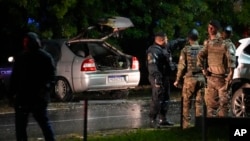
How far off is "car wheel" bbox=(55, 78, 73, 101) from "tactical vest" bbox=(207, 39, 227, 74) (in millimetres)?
7885

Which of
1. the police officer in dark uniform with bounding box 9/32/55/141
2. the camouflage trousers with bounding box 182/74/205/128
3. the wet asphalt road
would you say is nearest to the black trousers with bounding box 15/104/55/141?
the police officer in dark uniform with bounding box 9/32/55/141

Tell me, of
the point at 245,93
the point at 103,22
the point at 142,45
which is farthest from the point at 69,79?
the point at 142,45

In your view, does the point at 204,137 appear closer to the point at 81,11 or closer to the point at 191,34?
the point at 191,34

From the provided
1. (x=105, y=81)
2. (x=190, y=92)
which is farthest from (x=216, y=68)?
(x=105, y=81)

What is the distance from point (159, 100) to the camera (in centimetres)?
1456

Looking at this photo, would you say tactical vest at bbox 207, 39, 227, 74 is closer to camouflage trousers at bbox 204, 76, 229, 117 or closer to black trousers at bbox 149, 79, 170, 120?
camouflage trousers at bbox 204, 76, 229, 117

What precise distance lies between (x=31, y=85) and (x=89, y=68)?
8.88 metres

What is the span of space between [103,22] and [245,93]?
847cm

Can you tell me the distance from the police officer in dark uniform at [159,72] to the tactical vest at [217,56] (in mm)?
1789

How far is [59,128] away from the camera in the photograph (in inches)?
589

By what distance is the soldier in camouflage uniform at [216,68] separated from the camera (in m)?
12.6

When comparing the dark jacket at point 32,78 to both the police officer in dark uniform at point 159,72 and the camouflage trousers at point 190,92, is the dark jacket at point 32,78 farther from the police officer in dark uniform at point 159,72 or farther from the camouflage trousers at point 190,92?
the police officer in dark uniform at point 159,72

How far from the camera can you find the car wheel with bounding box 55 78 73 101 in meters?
20.1

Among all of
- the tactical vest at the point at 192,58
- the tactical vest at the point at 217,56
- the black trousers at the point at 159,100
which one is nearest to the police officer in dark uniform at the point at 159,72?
the black trousers at the point at 159,100
